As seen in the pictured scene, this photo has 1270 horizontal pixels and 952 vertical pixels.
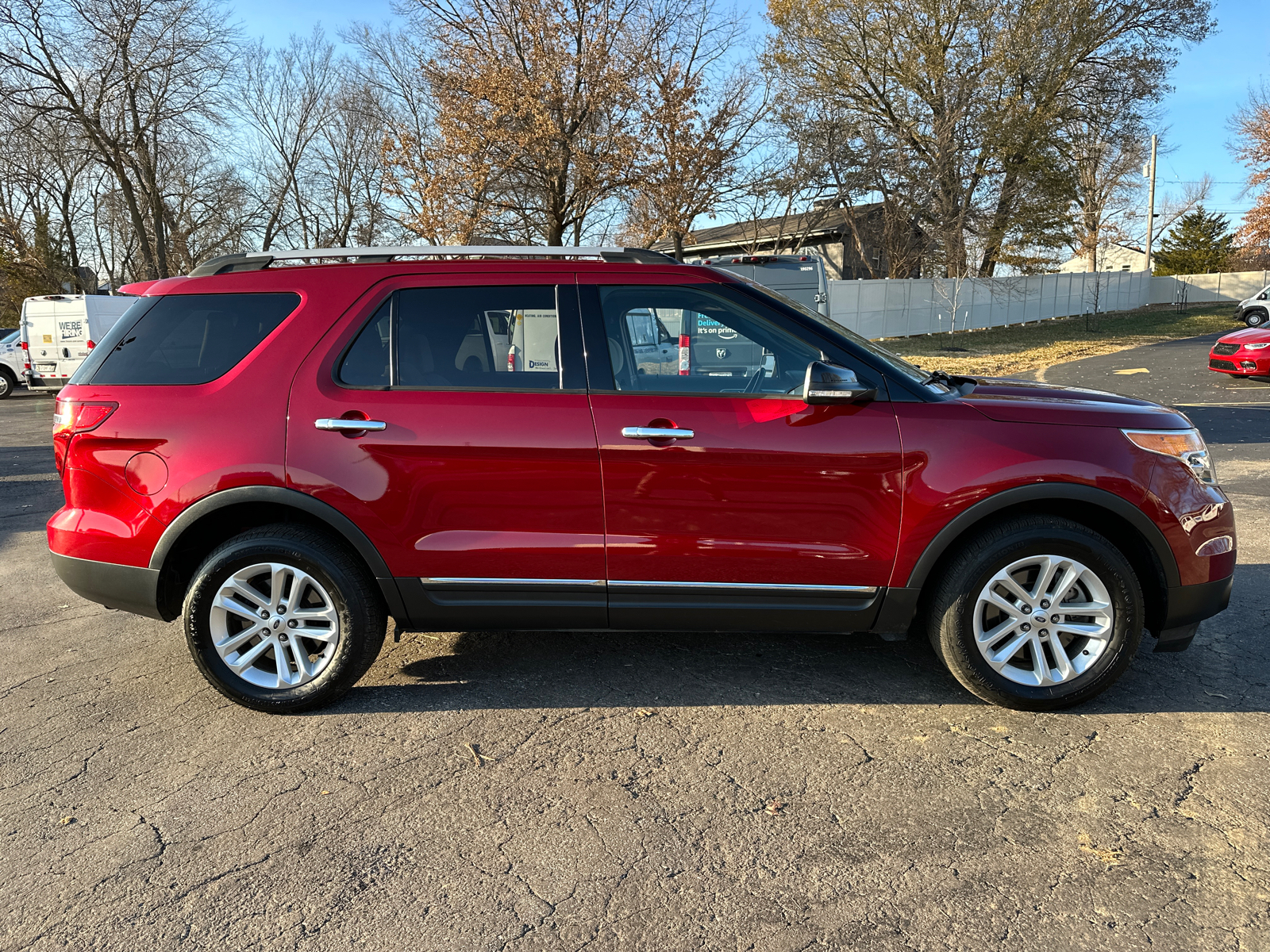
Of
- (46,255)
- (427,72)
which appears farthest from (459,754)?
(46,255)

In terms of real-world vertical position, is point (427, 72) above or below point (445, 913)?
above

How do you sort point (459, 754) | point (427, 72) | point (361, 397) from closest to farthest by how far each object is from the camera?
point (459, 754)
point (361, 397)
point (427, 72)

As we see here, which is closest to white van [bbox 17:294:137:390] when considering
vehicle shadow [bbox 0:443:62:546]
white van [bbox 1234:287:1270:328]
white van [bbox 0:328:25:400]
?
white van [bbox 0:328:25:400]

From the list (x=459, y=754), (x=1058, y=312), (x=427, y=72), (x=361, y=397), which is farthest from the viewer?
(x=1058, y=312)

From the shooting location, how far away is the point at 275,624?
361 centimetres

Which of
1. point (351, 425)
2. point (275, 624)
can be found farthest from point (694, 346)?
point (275, 624)

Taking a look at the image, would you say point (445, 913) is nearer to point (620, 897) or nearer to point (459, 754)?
point (620, 897)

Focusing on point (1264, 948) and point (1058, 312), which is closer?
point (1264, 948)

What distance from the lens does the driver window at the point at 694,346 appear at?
11.5 ft

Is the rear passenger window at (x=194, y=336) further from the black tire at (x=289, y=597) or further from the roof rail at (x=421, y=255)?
the black tire at (x=289, y=597)

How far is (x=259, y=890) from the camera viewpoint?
2535 millimetres

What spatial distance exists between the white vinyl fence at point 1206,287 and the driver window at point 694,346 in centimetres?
4917

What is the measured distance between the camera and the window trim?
354 centimetres

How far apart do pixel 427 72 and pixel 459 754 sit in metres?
22.2
